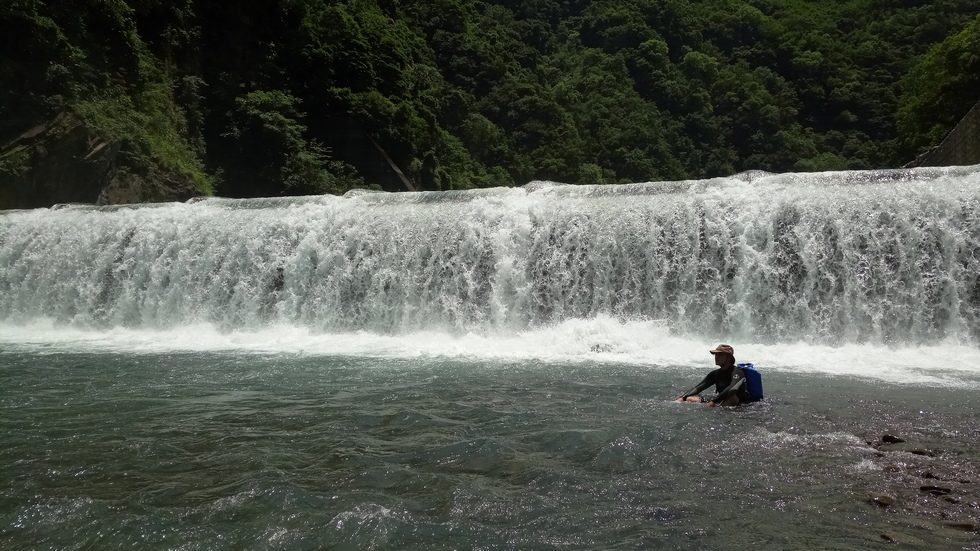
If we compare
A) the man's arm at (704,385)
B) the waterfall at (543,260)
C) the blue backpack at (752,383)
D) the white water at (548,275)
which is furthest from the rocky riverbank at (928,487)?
the waterfall at (543,260)

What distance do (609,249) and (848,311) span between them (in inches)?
125

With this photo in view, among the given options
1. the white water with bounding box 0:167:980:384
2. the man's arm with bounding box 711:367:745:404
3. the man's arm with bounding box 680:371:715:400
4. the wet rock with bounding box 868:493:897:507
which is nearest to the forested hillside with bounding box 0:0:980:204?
the white water with bounding box 0:167:980:384

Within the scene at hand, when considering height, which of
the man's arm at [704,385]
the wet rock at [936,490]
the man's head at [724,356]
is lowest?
the wet rock at [936,490]

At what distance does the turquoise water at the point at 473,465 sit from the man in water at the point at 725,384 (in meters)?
0.13

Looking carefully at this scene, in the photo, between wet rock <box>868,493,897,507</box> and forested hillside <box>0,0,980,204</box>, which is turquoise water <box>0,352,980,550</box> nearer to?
wet rock <box>868,493,897,507</box>

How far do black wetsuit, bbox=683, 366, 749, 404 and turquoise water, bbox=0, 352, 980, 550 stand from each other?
0.15m

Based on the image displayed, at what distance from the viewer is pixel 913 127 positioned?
2694cm

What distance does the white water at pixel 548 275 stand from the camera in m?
9.25

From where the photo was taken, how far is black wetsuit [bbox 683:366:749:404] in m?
5.72

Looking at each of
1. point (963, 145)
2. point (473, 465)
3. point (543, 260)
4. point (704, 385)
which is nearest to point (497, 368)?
point (704, 385)

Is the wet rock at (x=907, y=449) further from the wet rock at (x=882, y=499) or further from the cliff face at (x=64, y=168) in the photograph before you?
the cliff face at (x=64, y=168)

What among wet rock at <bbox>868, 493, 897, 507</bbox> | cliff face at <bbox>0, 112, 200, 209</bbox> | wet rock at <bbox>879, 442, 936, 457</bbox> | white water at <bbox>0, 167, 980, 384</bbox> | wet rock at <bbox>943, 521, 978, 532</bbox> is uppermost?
Result: cliff face at <bbox>0, 112, 200, 209</bbox>

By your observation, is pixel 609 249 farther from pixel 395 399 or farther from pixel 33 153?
pixel 33 153

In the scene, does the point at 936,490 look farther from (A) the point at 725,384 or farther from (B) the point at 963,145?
(B) the point at 963,145
